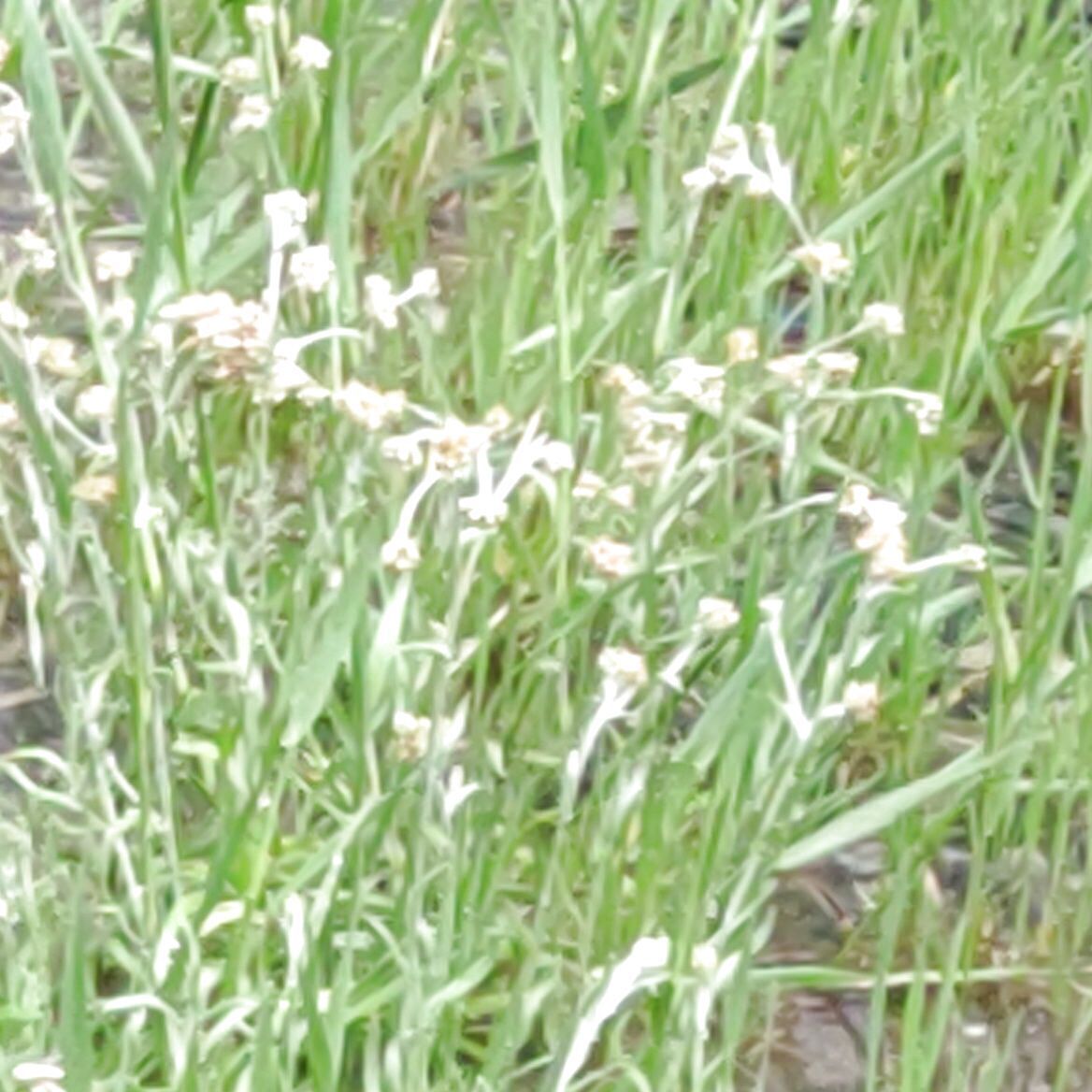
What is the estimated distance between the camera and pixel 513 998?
1.85 m

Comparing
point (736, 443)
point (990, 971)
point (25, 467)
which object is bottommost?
point (990, 971)

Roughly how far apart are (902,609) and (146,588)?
0.55m

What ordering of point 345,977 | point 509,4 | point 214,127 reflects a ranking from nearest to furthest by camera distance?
point 345,977 < point 214,127 < point 509,4

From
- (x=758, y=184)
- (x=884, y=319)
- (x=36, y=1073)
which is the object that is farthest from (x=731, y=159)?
(x=36, y=1073)

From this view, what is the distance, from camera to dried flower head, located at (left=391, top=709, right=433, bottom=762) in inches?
78.6

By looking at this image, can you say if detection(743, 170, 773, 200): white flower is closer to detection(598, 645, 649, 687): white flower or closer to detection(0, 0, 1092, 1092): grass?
detection(0, 0, 1092, 1092): grass

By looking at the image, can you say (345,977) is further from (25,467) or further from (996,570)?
(996,570)

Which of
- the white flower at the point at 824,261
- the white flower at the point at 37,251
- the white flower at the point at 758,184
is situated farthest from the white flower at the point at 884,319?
the white flower at the point at 37,251

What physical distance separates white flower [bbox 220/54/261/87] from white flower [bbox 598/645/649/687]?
65cm

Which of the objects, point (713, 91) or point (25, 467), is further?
point (713, 91)

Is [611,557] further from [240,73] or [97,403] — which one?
[240,73]

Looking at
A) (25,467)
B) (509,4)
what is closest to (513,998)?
(25,467)

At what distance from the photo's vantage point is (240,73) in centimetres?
244

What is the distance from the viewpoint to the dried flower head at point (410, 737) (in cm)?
200
